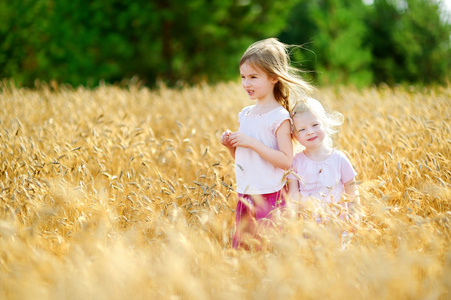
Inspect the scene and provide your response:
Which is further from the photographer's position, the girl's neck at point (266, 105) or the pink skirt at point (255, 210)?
the girl's neck at point (266, 105)

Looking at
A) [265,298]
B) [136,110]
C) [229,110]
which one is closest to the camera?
[265,298]

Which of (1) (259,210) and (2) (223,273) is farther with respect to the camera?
(1) (259,210)

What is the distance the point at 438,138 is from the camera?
312 centimetres

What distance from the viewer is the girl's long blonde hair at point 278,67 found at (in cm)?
244

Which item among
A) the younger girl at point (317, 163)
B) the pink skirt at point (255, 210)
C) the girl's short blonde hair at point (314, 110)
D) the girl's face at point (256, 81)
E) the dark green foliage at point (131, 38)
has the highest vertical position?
the dark green foliage at point (131, 38)

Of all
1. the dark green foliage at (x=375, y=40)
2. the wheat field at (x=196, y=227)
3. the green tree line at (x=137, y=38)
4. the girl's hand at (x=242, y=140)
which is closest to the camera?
the wheat field at (x=196, y=227)

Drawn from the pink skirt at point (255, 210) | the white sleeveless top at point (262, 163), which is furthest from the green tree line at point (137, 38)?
the pink skirt at point (255, 210)

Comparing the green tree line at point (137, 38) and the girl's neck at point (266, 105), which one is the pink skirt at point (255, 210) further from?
the green tree line at point (137, 38)

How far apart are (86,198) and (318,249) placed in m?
1.45

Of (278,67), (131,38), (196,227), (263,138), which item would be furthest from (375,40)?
(196,227)

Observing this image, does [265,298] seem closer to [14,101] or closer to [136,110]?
[136,110]

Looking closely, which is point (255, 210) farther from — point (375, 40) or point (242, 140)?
point (375, 40)

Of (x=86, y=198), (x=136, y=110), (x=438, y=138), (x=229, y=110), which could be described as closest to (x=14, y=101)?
(x=136, y=110)

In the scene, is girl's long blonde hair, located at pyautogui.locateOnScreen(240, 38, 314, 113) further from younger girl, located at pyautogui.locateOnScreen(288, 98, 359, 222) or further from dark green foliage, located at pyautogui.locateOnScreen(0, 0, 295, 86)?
dark green foliage, located at pyautogui.locateOnScreen(0, 0, 295, 86)
